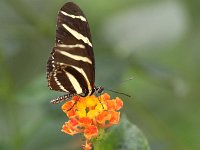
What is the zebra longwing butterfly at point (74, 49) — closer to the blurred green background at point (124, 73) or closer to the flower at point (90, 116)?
the flower at point (90, 116)

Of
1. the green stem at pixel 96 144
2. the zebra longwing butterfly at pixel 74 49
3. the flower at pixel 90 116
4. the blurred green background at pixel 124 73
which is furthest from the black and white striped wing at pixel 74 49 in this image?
the blurred green background at pixel 124 73

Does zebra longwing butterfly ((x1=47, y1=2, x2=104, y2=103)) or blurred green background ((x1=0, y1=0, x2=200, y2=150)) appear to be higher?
zebra longwing butterfly ((x1=47, y1=2, x2=104, y2=103))

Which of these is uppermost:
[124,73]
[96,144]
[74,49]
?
[74,49]

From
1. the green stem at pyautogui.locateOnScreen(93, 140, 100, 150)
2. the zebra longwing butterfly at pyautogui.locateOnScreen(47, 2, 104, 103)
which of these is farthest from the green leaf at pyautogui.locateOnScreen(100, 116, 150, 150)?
the zebra longwing butterfly at pyautogui.locateOnScreen(47, 2, 104, 103)

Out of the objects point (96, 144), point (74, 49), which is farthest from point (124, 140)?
point (74, 49)

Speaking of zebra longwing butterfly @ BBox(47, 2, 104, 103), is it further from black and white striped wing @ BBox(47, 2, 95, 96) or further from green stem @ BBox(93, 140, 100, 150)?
green stem @ BBox(93, 140, 100, 150)

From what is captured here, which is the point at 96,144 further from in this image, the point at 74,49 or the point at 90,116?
the point at 74,49
